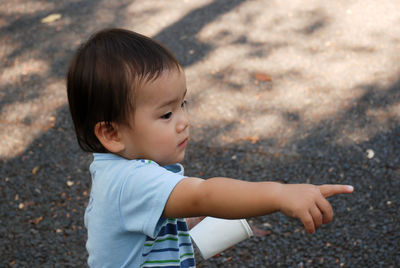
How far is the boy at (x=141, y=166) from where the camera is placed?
3.97 ft

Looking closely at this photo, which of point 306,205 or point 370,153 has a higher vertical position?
point 306,205

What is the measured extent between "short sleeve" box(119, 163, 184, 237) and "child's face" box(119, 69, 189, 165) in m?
0.10

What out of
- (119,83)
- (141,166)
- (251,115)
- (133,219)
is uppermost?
(119,83)

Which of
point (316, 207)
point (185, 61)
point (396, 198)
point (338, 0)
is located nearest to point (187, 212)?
point (316, 207)

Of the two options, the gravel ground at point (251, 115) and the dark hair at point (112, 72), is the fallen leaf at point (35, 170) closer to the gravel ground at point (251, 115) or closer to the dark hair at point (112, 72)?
the gravel ground at point (251, 115)

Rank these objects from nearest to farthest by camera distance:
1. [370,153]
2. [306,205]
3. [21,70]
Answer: [306,205] → [370,153] → [21,70]

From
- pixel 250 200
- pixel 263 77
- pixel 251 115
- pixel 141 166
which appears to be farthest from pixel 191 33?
pixel 250 200

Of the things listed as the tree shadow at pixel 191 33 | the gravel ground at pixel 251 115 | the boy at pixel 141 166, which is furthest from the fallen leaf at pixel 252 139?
the boy at pixel 141 166

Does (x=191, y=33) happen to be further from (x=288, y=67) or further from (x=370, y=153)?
(x=370, y=153)

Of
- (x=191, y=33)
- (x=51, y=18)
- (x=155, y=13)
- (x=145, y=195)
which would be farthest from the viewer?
(x=51, y=18)

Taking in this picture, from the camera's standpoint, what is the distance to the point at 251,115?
11.3 ft

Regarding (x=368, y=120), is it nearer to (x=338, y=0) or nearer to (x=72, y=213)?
(x=338, y=0)

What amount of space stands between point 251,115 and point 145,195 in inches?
88.1

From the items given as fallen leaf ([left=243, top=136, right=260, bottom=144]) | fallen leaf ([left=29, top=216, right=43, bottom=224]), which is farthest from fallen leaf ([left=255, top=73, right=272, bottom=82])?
fallen leaf ([left=29, top=216, right=43, bottom=224])
